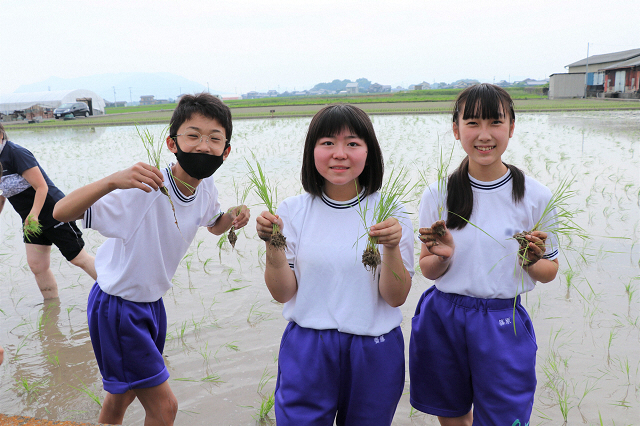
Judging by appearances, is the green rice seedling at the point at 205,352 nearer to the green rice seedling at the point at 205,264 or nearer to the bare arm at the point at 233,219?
the bare arm at the point at 233,219

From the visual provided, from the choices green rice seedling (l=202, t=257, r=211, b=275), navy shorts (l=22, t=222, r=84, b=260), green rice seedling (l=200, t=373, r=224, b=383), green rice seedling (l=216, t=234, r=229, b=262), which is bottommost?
green rice seedling (l=200, t=373, r=224, b=383)

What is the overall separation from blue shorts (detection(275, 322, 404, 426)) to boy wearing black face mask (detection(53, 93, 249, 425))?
644 mm

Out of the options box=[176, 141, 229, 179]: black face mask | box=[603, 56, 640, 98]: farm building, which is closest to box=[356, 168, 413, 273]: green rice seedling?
box=[176, 141, 229, 179]: black face mask

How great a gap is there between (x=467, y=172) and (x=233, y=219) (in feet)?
3.43

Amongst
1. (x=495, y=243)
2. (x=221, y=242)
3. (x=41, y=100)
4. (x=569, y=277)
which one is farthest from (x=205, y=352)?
(x=41, y=100)

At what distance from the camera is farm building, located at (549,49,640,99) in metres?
30.1

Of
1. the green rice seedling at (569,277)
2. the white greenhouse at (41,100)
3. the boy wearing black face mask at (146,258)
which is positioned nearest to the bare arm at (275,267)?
the boy wearing black face mask at (146,258)

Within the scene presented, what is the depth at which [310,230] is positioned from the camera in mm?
1664

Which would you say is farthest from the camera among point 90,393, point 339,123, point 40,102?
point 40,102

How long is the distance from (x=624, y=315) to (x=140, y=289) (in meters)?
3.16

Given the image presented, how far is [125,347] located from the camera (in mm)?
1876

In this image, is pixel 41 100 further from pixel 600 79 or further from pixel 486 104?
pixel 600 79

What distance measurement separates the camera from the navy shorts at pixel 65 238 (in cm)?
356

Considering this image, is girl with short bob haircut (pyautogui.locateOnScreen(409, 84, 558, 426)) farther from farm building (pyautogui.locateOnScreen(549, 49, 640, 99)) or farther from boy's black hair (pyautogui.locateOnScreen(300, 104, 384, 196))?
farm building (pyautogui.locateOnScreen(549, 49, 640, 99))
